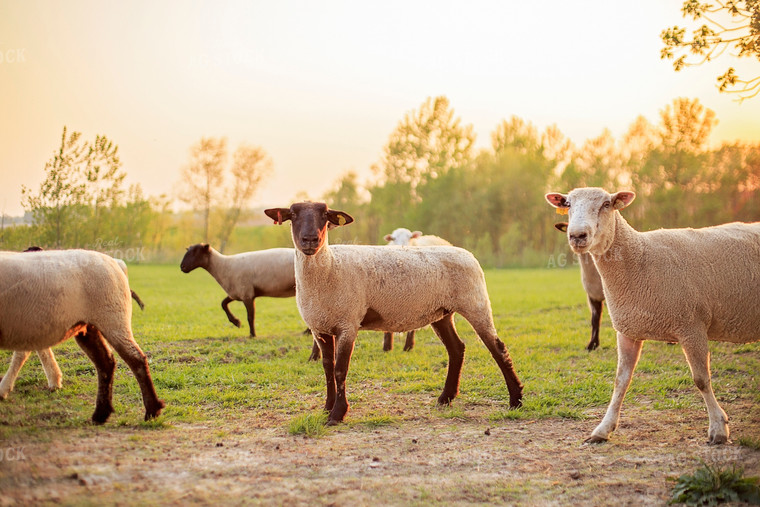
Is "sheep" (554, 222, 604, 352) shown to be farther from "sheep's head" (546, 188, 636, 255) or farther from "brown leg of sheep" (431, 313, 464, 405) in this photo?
"sheep's head" (546, 188, 636, 255)

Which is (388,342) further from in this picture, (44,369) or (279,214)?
(44,369)

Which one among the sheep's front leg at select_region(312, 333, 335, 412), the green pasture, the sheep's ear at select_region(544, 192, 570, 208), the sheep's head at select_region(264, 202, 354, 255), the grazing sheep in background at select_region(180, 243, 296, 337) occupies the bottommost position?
the green pasture

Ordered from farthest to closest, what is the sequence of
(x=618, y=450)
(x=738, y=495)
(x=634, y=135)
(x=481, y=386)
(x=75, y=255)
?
(x=634, y=135), (x=481, y=386), (x=75, y=255), (x=618, y=450), (x=738, y=495)

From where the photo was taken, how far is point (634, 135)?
5425 cm

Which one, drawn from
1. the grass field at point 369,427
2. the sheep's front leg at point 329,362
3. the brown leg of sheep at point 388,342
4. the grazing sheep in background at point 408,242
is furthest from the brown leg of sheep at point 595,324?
the sheep's front leg at point 329,362

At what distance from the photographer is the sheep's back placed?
239 inches

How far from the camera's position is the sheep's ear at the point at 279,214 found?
7.58 metres

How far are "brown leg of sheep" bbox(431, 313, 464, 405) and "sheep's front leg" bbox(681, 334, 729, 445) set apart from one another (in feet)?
9.61

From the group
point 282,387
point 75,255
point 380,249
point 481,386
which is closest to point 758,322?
point 481,386

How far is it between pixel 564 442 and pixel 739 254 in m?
2.83

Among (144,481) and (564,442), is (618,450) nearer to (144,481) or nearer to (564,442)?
(564,442)

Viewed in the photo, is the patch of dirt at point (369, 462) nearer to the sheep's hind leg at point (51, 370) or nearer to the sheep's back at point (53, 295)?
the sheep's back at point (53, 295)

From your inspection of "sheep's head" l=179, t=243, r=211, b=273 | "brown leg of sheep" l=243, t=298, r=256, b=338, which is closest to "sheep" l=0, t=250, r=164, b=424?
"brown leg of sheep" l=243, t=298, r=256, b=338

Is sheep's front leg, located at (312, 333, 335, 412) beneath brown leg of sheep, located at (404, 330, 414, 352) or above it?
above
